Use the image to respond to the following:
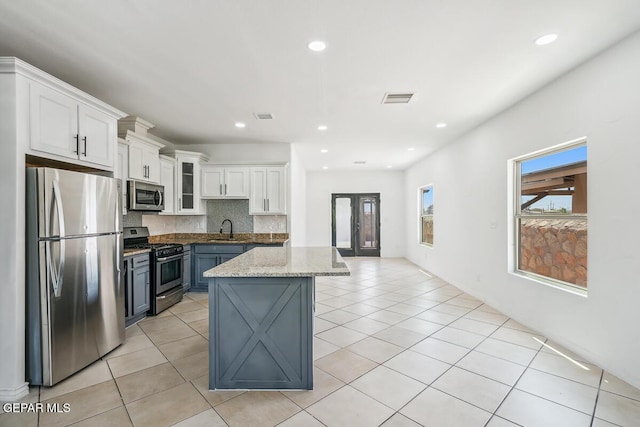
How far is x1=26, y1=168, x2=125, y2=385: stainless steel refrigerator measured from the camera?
2248 mm

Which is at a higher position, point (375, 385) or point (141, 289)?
point (141, 289)

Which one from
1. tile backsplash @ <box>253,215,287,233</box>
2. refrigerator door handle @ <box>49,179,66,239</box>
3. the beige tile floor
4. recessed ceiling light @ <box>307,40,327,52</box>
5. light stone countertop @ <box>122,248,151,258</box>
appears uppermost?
recessed ceiling light @ <box>307,40,327,52</box>

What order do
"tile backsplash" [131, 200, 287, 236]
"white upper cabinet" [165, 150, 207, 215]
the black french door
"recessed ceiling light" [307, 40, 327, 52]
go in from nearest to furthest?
"recessed ceiling light" [307, 40, 327, 52]
"white upper cabinet" [165, 150, 207, 215]
"tile backsplash" [131, 200, 287, 236]
the black french door

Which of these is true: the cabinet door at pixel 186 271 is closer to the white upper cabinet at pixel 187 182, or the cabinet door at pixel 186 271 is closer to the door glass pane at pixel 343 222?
the white upper cabinet at pixel 187 182

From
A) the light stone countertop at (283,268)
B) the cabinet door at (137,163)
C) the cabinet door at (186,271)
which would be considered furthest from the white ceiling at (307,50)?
the cabinet door at (186,271)

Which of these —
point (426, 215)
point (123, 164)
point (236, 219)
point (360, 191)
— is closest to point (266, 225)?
point (236, 219)

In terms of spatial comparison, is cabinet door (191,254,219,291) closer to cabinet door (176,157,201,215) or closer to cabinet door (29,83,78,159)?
cabinet door (176,157,201,215)

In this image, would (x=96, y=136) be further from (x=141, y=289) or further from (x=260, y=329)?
(x=260, y=329)

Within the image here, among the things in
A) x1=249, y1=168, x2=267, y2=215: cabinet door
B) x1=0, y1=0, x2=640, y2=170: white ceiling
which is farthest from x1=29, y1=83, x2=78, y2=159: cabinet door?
x1=249, y1=168, x2=267, y2=215: cabinet door

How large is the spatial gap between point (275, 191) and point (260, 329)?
336cm

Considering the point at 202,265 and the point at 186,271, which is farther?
the point at 202,265

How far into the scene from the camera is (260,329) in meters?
2.22

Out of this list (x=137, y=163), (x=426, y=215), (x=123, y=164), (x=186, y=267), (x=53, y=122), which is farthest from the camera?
(x=426, y=215)

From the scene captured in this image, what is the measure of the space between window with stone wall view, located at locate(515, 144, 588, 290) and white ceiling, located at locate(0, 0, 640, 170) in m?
0.84
